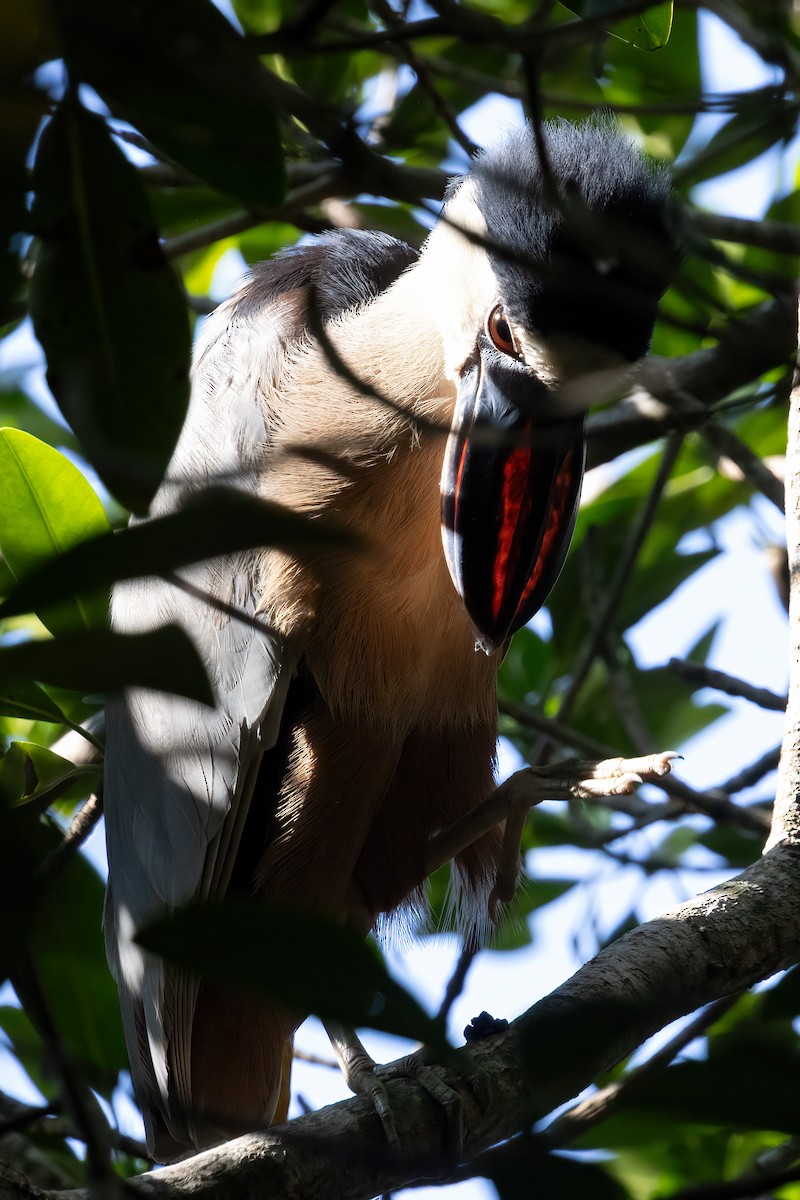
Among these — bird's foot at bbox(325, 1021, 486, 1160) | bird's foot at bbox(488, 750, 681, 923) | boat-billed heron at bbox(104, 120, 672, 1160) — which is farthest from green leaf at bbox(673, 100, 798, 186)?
bird's foot at bbox(325, 1021, 486, 1160)

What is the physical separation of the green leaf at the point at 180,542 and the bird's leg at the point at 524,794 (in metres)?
1.34

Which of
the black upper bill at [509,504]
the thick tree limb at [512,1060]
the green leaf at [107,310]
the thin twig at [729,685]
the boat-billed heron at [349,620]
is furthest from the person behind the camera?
the thin twig at [729,685]

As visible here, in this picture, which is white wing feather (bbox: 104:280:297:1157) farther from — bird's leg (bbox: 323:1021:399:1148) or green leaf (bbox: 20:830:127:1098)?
bird's leg (bbox: 323:1021:399:1148)

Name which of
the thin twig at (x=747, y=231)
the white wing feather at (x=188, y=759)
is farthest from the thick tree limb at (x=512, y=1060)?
the thin twig at (x=747, y=231)

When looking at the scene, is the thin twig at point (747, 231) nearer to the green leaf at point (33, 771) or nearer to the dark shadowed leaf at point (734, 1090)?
the green leaf at point (33, 771)

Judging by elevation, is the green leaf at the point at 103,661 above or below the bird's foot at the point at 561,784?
below

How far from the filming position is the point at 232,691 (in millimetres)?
2234

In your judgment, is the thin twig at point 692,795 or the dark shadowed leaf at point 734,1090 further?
the thin twig at point 692,795

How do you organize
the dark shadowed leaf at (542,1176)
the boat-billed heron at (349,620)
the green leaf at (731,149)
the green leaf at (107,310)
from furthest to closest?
the green leaf at (731,149), the boat-billed heron at (349,620), the green leaf at (107,310), the dark shadowed leaf at (542,1176)

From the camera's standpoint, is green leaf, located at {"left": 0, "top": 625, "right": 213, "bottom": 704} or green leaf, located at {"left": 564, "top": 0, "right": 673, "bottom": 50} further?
green leaf, located at {"left": 564, "top": 0, "right": 673, "bottom": 50}

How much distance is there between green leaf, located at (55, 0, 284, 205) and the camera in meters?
0.82

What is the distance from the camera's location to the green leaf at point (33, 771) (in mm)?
1939

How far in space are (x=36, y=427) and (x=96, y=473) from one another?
2.40 m

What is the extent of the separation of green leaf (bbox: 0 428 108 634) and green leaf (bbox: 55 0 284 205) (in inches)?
28.3
